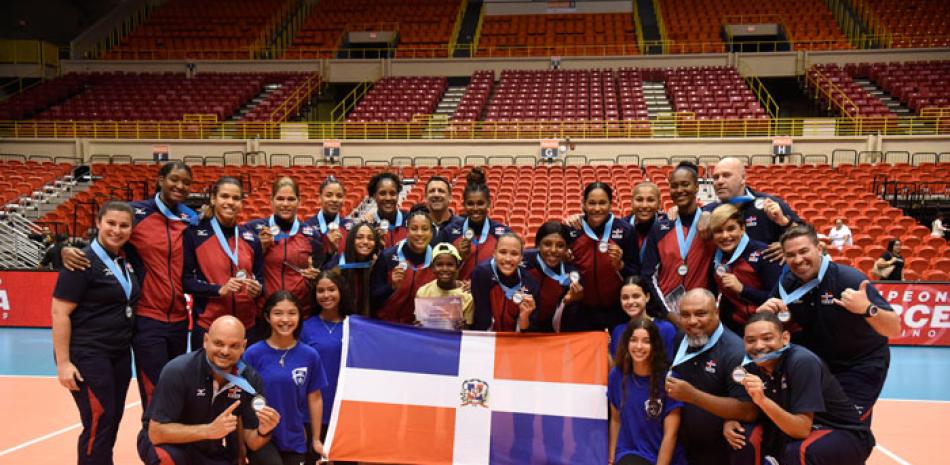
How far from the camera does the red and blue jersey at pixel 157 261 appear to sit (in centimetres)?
453

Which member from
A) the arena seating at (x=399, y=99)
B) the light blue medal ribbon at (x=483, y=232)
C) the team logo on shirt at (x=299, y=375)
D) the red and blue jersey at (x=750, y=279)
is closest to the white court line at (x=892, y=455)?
the red and blue jersey at (x=750, y=279)

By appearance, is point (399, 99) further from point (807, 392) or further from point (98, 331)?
point (807, 392)

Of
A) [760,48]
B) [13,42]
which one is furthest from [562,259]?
[13,42]

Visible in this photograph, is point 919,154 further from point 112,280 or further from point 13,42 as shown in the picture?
point 13,42

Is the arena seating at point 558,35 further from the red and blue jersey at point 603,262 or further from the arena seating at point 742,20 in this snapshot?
the red and blue jersey at point 603,262

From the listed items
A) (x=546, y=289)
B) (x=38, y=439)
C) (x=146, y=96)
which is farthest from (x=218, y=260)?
(x=146, y=96)

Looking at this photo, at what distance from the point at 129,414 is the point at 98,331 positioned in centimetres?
290

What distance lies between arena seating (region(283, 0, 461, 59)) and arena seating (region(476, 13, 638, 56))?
1914mm

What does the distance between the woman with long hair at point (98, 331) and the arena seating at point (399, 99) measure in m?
17.4

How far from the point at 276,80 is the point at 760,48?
65.3ft

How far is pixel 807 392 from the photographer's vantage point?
12.0 feet

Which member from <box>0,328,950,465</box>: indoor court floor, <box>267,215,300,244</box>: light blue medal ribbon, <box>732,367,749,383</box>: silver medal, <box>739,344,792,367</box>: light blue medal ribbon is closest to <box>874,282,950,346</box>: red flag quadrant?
<box>0,328,950,465</box>: indoor court floor

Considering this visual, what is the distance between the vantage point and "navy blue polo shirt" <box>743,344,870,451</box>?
3.67m

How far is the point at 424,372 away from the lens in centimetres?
470
